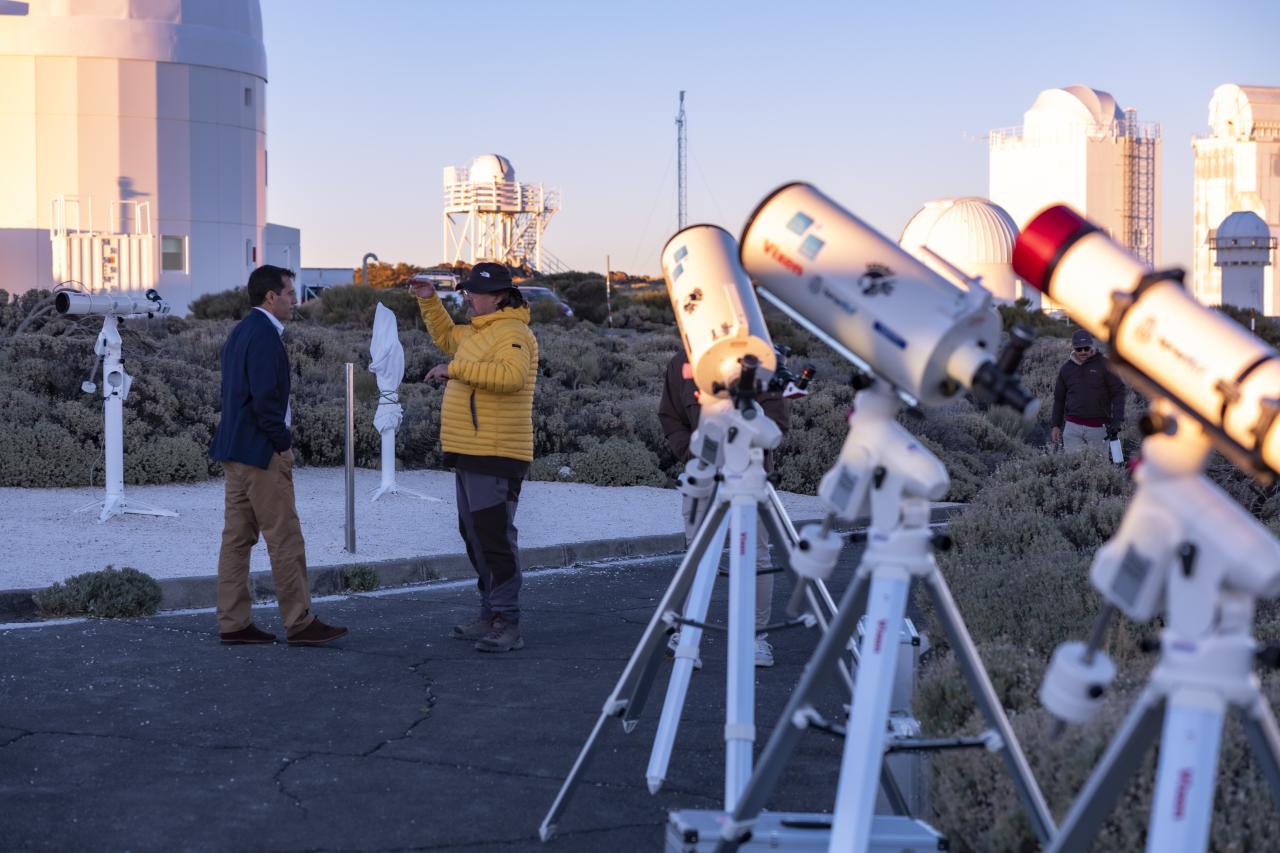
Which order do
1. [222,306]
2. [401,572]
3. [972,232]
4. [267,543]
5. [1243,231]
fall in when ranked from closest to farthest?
1. [267,543]
2. [401,572]
3. [222,306]
4. [972,232]
5. [1243,231]

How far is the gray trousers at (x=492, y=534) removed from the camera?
25.8 ft

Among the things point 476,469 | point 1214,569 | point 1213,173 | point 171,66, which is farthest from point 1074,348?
point 1213,173

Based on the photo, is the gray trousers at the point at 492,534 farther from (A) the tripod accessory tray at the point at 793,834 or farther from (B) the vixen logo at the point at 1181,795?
(B) the vixen logo at the point at 1181,795

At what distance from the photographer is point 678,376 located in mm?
8352

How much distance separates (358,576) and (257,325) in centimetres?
280

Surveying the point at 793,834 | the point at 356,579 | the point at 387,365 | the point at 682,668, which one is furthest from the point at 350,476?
the point at 793,834

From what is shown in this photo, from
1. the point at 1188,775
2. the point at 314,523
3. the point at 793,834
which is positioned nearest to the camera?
the point at 1188,775

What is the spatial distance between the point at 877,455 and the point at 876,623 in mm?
402

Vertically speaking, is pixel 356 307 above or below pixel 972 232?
below

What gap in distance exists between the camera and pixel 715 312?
4.93 metres

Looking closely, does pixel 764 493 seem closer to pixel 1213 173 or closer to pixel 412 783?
pixel 412 783

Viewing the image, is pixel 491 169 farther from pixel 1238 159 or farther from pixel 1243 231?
pixel 1238 159

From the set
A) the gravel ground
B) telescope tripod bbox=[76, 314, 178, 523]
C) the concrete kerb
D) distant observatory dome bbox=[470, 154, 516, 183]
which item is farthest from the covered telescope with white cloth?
distant observatory dome bbox=[470, 154, 516, 183]

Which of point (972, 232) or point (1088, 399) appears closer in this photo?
point (1088, 399)
